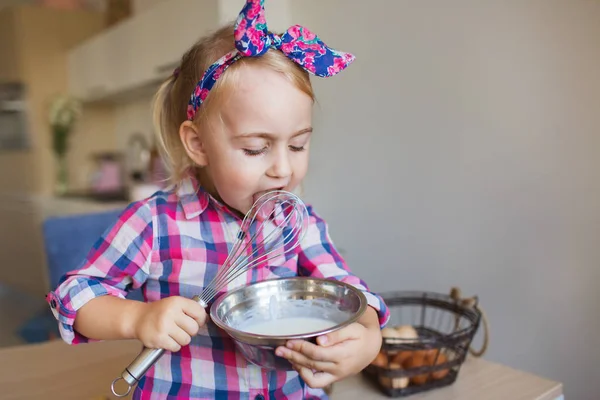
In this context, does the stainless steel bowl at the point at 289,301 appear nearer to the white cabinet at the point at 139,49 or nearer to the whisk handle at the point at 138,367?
the whisk handle at the point at 138,367

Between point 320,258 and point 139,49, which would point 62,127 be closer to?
point 139,49

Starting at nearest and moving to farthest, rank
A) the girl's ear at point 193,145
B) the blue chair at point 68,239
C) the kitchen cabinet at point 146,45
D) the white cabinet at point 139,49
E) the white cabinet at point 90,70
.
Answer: the girl's ear at point 193,145 < the blue chair at point 68,239 < the kitchen cabinet at point 146,45 < the white cabinet at point 139,49 < the white cabinet at point 90,70

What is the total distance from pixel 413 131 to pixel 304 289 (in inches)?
30.3

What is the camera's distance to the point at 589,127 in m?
0.96

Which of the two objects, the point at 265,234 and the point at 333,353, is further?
the point at 265,234

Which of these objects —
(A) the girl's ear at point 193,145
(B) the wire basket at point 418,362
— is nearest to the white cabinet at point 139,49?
(A) the girl's ear at point 193,145

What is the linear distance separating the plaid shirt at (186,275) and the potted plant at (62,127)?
2729 mm

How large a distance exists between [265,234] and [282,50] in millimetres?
269

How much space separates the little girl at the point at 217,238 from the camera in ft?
2.00

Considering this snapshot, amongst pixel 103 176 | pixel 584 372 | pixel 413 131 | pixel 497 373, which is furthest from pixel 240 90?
pixel 103 176

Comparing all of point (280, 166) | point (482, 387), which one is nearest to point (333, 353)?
point (280, 166)

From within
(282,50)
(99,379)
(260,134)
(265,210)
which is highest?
(282,50)

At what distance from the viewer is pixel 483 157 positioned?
3.77ft

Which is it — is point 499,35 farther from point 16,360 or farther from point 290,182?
point 16,360
